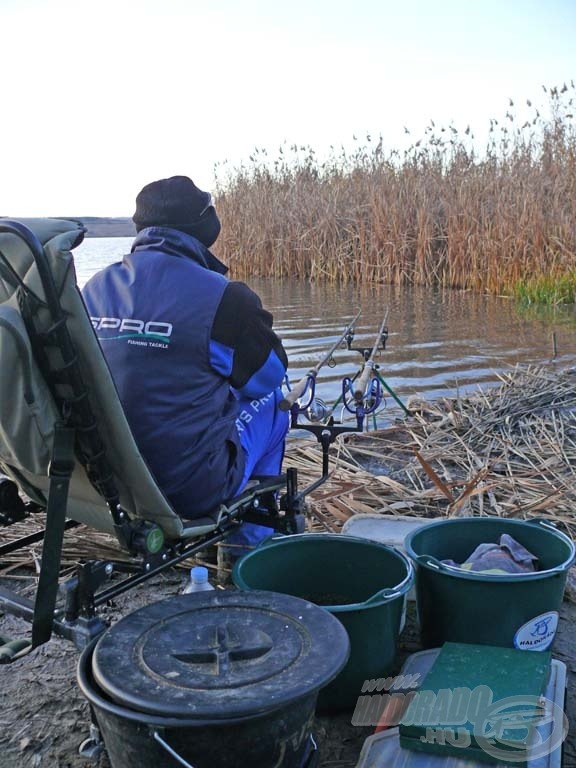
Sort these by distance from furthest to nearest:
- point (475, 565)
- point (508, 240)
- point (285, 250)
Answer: point (285, 250) < point (508, 240) < point (475, 565)

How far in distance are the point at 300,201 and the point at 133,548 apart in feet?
42.8

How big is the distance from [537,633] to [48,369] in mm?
1549

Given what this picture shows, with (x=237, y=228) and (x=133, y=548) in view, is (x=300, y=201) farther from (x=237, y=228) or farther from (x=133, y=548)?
(x=133, y=548)

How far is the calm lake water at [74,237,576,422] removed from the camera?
7469 mm

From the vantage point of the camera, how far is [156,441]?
229 centimetres

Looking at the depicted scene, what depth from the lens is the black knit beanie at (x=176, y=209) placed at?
2648mm

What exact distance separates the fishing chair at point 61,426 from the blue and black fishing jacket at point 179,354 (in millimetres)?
194

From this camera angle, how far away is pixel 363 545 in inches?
103

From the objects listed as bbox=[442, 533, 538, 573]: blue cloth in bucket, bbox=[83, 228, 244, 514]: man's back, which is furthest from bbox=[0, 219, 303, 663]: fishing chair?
bbox=[442, 533, 538, 573]: blue cloth in bucket

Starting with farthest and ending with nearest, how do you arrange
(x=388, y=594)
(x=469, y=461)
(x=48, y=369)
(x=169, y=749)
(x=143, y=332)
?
(x=469, y=461)
(x=143, y=332)
(x=388, y=594)
(x=48, y=369)
(x=169, y=749)

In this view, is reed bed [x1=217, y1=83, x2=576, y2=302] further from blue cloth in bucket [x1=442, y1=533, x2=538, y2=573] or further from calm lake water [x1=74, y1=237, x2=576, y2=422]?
blue cloth in bucket [x1=442, y1=533, x2=538, y2=573]

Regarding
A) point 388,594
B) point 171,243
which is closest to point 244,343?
point 171,243

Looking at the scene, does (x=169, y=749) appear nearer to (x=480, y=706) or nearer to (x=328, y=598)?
(x=480, y=706)

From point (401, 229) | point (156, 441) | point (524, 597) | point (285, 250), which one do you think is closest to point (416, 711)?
point (524, 597)
